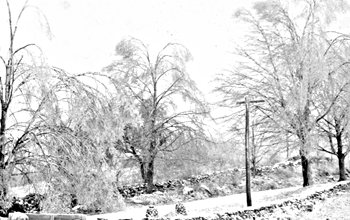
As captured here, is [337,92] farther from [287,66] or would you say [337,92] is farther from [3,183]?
[3,183]

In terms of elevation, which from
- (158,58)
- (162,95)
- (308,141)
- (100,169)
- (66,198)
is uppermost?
(158,58)

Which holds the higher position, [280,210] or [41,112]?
[41,112]

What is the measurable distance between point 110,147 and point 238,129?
11835 millimetres

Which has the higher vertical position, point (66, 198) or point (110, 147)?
point (110, 147)

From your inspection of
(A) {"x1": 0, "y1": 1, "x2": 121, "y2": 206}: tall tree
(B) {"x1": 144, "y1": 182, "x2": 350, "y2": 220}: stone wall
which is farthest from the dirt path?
(A) {"x1": 0, "y1": 1, "x2": 121, "y2": 206}: tall tree

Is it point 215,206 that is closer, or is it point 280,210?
point 280,210

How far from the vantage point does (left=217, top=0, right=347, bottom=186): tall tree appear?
67.1ft

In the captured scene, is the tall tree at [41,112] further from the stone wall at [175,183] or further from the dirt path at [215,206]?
the stone wall at [175,183]

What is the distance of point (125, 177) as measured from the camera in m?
26.9

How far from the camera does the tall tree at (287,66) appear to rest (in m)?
20.5

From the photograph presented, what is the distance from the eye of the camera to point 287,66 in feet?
70.4

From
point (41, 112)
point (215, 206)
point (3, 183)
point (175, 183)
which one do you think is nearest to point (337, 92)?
point (215, 206)

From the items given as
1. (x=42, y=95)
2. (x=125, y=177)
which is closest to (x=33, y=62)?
(x=42, y=95)

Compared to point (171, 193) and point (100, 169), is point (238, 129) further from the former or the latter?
point (100, 169)
